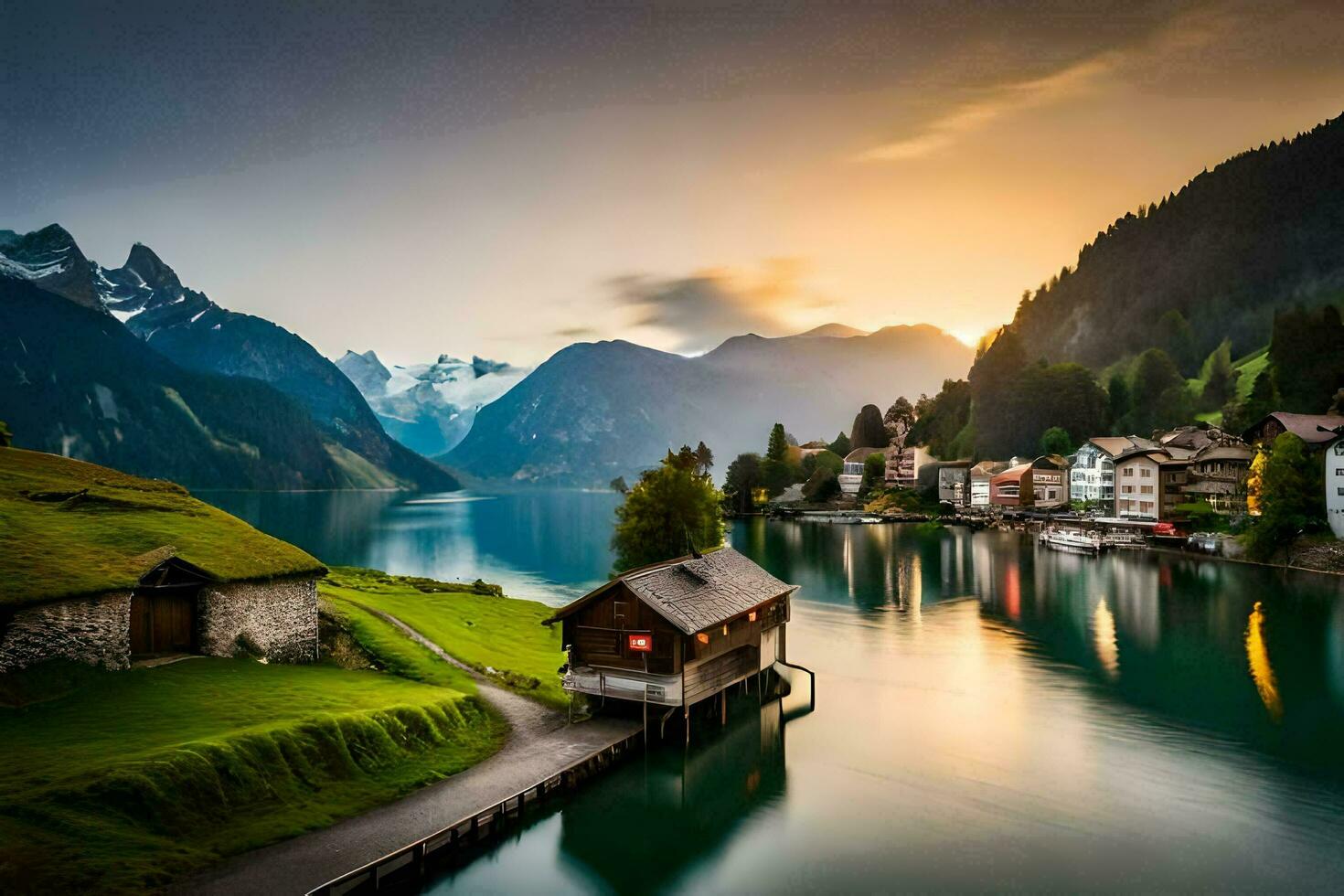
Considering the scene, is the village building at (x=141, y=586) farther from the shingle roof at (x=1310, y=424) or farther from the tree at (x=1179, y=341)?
the tree at (x=1179, y=341)

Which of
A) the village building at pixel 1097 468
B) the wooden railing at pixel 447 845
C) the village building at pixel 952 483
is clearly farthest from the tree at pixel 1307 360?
the wooden railing at pixel 447 845

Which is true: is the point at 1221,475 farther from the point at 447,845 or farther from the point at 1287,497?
the point at 447,845

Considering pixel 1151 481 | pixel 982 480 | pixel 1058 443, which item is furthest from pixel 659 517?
pixel 1058 443

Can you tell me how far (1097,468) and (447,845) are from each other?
14780 centimetres

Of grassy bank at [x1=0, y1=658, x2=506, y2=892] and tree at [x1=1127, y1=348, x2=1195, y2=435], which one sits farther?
tree at [x1=1127, y1=348, x2=1195, y2=435]

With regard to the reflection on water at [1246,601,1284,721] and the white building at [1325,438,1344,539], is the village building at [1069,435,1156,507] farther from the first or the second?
the reflection on water at [1246,601,1284,721]

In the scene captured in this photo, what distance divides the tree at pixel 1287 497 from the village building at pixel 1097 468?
4324 centimetres

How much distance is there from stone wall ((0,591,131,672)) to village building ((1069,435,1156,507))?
140 metres

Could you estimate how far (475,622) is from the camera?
54.8 metres

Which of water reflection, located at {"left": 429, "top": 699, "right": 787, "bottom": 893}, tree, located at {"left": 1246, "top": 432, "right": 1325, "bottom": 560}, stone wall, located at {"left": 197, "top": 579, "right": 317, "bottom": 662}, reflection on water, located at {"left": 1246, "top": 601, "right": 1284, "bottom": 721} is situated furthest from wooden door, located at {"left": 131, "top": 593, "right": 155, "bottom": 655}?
tree, located at {"left": 1246, "top": 432, "right": 1325, "bottom": 560}

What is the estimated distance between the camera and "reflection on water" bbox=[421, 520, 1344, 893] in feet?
83.9

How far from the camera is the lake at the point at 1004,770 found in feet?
84.1

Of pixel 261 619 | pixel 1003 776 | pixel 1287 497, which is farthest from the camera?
pixel 1287 497

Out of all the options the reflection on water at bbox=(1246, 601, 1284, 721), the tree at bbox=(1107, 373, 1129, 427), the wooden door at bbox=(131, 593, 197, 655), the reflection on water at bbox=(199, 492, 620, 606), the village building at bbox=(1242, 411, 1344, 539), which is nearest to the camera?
the wooden door at bbox=(131, 593, 197, 655)
